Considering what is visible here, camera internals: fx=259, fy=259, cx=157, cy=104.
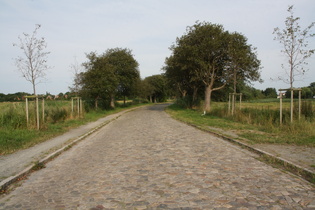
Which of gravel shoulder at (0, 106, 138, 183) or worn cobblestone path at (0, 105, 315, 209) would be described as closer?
worn cobblestone path at (0, 105, 315, 209)

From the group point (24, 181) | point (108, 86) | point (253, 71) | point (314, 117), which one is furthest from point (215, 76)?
point (24, 181)

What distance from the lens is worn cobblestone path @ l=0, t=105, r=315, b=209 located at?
14.9 feet

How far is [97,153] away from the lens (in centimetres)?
929

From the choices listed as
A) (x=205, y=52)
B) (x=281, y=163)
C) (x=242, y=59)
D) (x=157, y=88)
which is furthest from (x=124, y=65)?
(x=157, y=88)

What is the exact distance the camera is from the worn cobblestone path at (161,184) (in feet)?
14.9

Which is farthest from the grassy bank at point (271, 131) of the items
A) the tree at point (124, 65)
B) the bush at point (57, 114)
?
the tree at point (124, 65)

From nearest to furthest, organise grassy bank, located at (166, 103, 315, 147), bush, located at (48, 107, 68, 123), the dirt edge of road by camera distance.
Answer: the dirt edge of road < grassy bank, located at (166, 103, 315, 147) < bush, located at (48, 107, 68, 123)

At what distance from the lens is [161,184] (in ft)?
18.2

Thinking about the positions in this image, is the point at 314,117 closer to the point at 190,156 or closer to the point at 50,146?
the point at 190,156

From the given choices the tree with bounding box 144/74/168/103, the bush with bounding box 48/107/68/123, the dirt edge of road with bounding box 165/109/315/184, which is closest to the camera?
the dirt edge of road with bounding box 165/109/315/184

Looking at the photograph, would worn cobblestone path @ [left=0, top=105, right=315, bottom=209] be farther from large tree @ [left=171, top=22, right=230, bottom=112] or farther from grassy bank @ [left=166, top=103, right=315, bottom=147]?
large tree @ [left=171, top=22, right=230, bottom=112]

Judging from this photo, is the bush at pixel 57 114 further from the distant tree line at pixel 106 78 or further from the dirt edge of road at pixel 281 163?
the dirt edge of road at pixel 281 163

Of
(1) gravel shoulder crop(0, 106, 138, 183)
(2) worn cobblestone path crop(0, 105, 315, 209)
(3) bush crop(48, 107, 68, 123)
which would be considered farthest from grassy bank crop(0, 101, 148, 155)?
(2) worn cobblestone path crop(0, 105, 315, 209)

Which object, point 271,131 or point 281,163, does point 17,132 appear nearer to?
point 281,163
